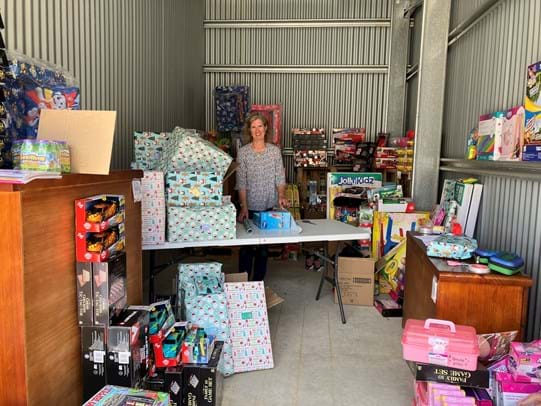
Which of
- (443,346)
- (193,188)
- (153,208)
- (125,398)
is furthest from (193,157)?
(443,346)

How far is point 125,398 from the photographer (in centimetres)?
168

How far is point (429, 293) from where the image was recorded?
280cm

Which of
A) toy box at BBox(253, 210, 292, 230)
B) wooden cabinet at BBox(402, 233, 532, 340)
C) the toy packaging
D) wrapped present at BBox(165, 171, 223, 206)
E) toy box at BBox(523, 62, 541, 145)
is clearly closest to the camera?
wooden cabinet at BBox(402, 233, 532, 340)

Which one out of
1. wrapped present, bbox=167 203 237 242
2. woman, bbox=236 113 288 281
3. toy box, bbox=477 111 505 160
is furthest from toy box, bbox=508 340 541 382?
woman, bbox=236 113 288 281

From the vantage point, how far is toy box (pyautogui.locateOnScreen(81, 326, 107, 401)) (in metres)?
1.89

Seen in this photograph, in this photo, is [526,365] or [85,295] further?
[526,365]

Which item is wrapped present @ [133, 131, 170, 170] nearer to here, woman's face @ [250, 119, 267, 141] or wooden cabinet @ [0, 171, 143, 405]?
woman's face @ [250, 119, 267, 141]

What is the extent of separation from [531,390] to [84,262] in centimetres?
202

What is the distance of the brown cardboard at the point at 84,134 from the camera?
6.28ft

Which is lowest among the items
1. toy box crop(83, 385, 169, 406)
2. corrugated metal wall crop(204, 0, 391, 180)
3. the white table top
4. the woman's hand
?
toy box crop(83, 385, 169, 406)

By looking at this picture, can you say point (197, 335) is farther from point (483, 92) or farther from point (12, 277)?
point (483, 92)

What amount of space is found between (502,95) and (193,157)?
2348 millimetres

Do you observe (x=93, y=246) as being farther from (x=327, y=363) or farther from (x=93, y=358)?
(x=327, y=363)

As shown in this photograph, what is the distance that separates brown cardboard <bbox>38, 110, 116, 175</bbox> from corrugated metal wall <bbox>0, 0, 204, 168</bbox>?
3.08ft
